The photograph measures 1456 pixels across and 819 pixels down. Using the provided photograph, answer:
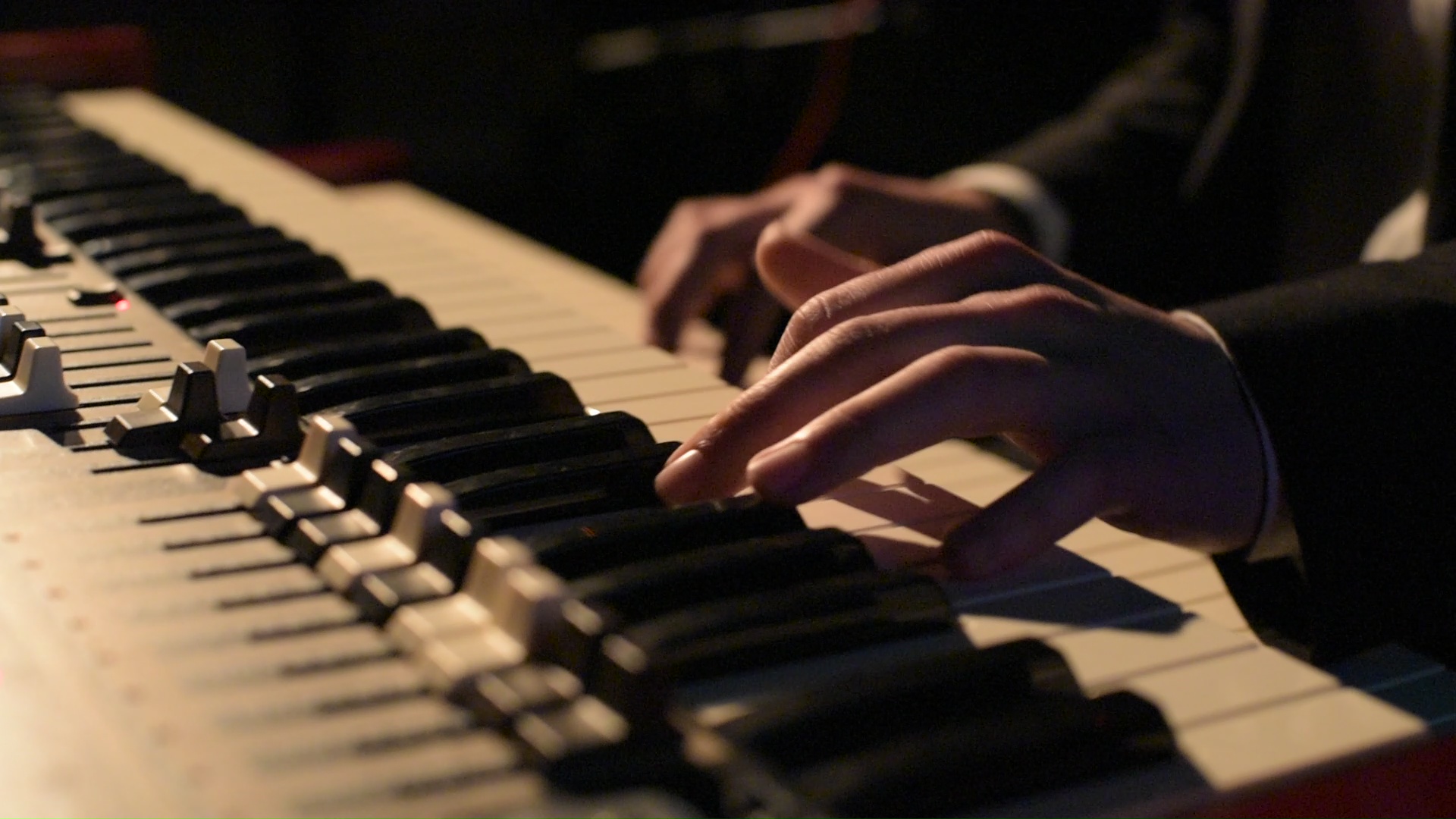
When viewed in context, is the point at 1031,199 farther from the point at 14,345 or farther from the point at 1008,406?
the point at 14,345

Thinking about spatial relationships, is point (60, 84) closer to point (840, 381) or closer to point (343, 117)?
point (840, 381)

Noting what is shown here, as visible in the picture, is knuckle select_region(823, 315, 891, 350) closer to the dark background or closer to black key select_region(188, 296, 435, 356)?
black key select_region(188, 296, 435, 356)

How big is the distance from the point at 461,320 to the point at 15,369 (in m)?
0.28

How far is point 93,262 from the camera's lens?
96 cm

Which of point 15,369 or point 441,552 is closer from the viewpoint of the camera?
point 441,552

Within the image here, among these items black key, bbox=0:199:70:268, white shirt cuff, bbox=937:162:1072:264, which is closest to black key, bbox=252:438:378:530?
black key, bbox=0:199:70:268

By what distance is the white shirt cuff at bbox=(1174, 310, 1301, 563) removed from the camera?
2.28 feet

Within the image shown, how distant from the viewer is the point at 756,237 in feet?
3.94

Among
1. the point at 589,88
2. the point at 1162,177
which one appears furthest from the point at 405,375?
the point at 589,88

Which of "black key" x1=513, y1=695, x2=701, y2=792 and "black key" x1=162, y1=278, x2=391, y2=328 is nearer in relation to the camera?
"black key" x1=513, y1=695, x2=701, y2=792

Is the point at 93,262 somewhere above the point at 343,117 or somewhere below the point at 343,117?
above

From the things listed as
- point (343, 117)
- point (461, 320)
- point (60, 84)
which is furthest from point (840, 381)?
point (343, 117)

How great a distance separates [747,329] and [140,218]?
0.45 metres

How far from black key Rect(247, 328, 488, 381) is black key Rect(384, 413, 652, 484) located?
0.13m
